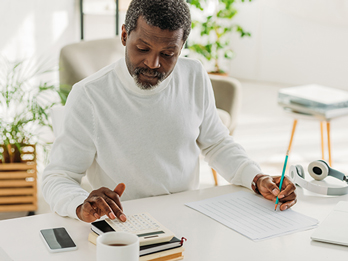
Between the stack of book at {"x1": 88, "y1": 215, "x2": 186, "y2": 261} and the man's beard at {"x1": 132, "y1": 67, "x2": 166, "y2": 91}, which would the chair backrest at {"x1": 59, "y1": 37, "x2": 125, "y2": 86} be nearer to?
the man's beard at {"x1": 132, "y1": 67, "x2": 166, "y2": 91}

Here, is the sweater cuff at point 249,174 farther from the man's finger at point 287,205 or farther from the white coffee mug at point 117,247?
the white coffee mug at point 117,247

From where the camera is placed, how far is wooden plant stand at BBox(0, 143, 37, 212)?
7.82ft

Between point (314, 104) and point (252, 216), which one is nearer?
point (252, 216)

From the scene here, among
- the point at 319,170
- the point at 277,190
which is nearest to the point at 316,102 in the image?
the point at 319,170

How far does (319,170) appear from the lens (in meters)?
1.42

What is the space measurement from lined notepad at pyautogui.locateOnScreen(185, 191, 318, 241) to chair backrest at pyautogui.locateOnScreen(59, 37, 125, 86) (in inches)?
63.1

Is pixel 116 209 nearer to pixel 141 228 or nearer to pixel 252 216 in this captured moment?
pixel 141 228

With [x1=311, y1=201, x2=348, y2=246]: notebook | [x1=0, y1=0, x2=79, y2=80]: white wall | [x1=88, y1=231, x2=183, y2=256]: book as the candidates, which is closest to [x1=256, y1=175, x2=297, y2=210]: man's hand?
[x1=311, y1=201, x2=348, y2=246]: notebook

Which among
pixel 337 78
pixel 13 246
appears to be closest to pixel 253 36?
pixel 337 78

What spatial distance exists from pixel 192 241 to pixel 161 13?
55cm

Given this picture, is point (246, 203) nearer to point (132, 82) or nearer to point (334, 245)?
point (334, 245)

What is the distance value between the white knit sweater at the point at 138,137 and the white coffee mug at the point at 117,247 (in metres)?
0.39

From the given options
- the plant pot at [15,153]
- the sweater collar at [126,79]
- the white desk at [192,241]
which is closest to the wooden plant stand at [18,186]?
the plant pot at [15,153]

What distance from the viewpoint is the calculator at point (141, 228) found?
36.3 inches
